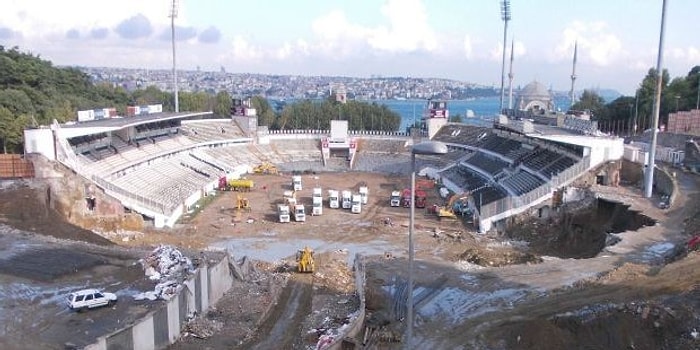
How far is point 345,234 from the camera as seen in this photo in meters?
44.2

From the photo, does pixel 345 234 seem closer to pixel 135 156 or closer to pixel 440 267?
pixel 440 267

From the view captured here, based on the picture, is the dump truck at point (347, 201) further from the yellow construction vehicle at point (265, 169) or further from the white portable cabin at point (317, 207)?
the yellow construction vehicle at point (265, 169)

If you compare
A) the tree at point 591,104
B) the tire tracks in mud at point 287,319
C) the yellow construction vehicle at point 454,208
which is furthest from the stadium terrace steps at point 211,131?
the tree at point 591,104

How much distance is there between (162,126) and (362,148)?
29.2m

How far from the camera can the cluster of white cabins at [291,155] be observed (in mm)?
44812

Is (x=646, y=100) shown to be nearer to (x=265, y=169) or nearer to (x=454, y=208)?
(x=454, y=208)

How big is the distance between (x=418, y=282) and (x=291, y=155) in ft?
192

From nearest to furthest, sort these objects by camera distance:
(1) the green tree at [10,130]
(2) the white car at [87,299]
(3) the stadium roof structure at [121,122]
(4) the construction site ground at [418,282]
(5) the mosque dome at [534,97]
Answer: (4) the construction site ground at [418,282], (2) the white car at [87,299], (3) the stadium roof structure at [121,122], (1) the green tree at [10,130], (5) the mosque dome at [534,97]

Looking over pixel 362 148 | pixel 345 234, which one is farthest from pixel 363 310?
pixel 362 148

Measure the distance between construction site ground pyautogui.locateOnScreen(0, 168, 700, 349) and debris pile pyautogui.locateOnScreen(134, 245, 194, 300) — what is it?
0.70 meters

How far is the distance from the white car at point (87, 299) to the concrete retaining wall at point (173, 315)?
2610 millimetres

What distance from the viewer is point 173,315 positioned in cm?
2239

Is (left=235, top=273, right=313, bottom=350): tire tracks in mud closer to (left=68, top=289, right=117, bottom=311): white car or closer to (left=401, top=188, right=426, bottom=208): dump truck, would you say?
(left=68, top=289, right=117, bottom=311): white car

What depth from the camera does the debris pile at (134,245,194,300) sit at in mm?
23573
